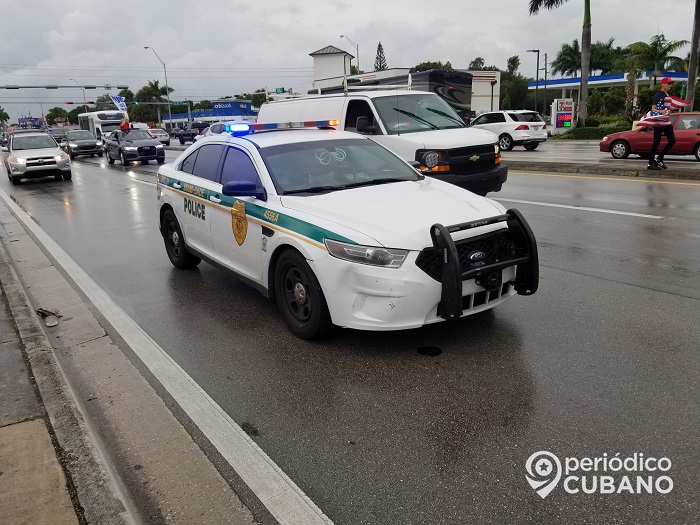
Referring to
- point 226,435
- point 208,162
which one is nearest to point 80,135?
point 208,162

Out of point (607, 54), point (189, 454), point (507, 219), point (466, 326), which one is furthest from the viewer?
point (607, 54)

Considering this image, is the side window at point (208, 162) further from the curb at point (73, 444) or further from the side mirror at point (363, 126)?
the side mirror at point (363, 126)

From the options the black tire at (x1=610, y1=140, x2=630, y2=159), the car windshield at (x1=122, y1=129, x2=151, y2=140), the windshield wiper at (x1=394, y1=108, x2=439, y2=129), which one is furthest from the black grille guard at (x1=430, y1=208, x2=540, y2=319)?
the car windshield at (x1=122, y1=129, x2=151, y2=140)

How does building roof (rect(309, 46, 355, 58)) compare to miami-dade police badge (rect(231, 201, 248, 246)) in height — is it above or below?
above

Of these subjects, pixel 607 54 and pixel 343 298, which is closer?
pixel 343 298

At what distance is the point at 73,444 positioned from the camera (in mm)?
3312

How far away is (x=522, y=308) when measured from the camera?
5453mm

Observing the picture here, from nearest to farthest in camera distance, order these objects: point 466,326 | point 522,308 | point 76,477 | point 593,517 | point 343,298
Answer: point 593,517
point 76,477
point 343,298
point 466,326
point 522,308

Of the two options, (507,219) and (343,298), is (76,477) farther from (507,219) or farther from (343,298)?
(507,219)

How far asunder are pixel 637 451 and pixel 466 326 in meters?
2.01

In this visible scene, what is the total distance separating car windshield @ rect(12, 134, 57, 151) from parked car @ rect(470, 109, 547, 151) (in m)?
17.9

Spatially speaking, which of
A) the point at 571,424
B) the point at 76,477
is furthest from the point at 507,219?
the point at 76,477

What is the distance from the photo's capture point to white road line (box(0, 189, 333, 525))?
9.43 ft

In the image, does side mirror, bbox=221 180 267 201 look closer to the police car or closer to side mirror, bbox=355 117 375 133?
the police car
